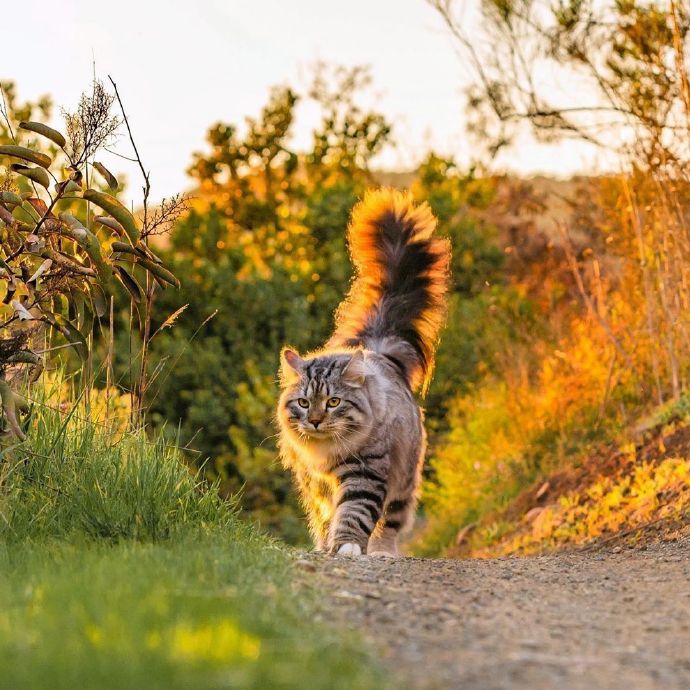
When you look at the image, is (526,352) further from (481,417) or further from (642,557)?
(642,557)

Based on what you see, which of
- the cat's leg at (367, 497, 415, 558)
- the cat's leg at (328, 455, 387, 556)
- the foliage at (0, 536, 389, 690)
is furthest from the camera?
the cat's leg at (367, 497, 415, 558)

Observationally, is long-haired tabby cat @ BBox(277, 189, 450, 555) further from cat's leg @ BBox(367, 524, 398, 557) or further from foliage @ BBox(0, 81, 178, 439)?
foliage @ BBox(0, 81, 178, 439)

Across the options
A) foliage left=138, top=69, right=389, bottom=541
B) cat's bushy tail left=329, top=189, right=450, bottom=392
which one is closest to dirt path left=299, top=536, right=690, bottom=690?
cat's bushy tail left=329, top=189, right=450, bottom=392

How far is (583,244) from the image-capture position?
57.8ft

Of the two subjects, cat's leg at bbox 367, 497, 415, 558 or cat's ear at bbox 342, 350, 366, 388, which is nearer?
cat's ear at bbox 342, 350, 366, 388

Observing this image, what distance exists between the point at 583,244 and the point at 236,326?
5346mm

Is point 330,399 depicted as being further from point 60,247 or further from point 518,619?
point 518,619

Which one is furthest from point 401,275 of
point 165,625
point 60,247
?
point 165,625

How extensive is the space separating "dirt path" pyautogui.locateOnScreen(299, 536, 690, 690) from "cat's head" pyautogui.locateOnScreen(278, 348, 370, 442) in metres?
1.58

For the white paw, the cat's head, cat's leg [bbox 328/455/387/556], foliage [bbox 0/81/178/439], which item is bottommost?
the white paw

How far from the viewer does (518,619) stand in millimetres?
4465

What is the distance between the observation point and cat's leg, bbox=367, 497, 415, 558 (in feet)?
27.0

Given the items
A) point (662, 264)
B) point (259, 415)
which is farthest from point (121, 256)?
point (259, 415)

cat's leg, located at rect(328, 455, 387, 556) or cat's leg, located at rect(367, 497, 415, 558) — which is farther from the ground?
cat's leg, located at rect(328, 455, 387, 556)
